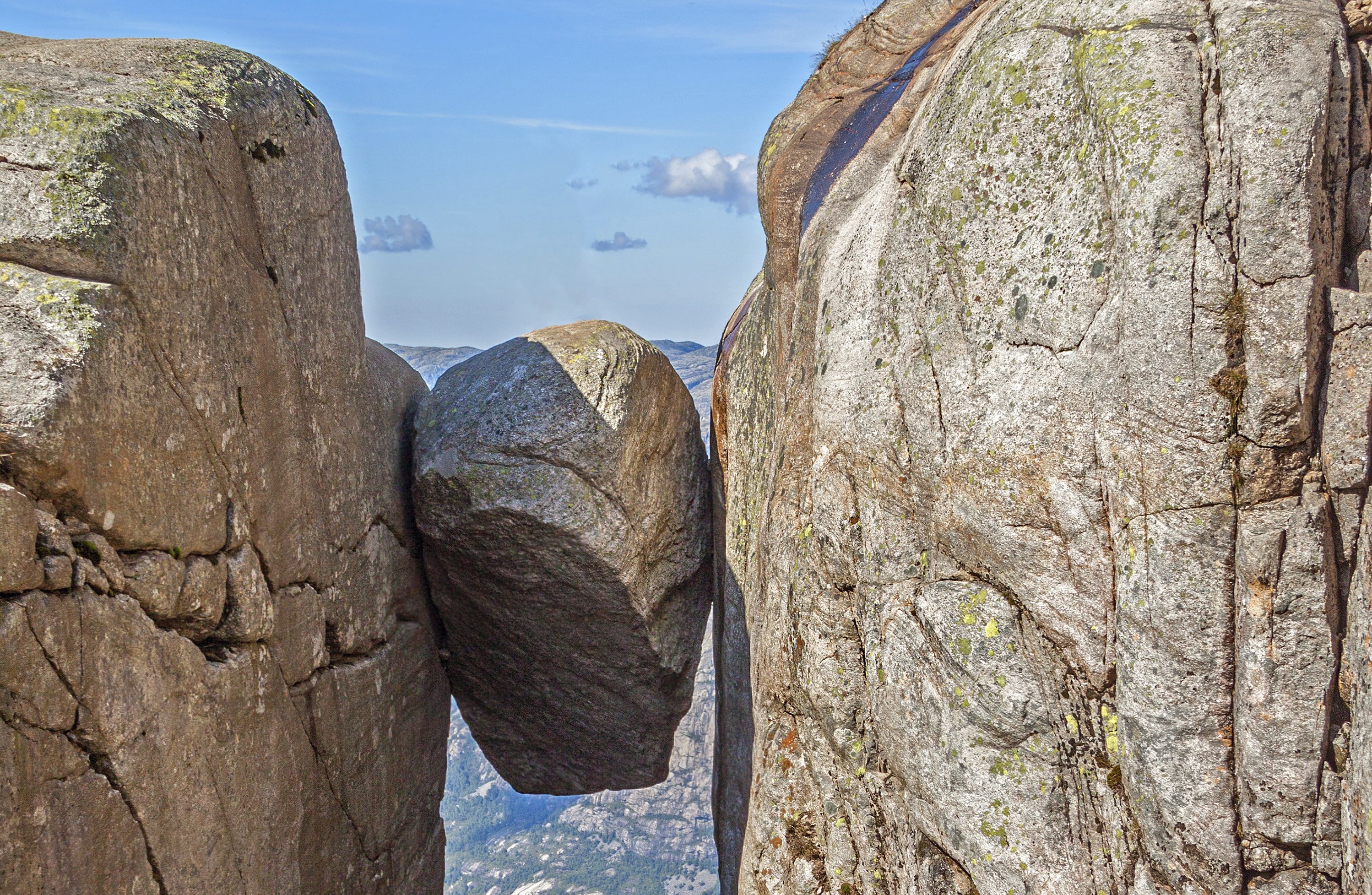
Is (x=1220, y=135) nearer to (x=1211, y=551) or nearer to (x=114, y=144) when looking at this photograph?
(x=1211, y=551)

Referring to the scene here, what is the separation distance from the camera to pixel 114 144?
6.12m

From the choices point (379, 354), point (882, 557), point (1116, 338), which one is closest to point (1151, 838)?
point (882, 557)

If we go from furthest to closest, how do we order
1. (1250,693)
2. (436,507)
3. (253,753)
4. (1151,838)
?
(436,507)
(253,753)
(1151,838)
(1250,693)

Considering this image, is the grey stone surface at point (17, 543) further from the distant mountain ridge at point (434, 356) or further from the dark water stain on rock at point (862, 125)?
the distant mountain ridge at point (434, 356)

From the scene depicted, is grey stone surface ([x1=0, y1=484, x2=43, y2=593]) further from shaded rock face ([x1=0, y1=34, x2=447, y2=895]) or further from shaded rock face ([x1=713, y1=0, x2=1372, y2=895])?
shaded rock face ([x1=713, y1=0, x2=1372, y2=895])

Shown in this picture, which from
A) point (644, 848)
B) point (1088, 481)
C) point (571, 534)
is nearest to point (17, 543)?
point (571, 534)

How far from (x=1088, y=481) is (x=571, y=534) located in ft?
19.4

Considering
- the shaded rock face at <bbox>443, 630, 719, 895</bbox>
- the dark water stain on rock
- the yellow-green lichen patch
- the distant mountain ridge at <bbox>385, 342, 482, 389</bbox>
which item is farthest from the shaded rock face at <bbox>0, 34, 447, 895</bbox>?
the shaded rock face at <bbox>443, 630, 719, 895</bbox>

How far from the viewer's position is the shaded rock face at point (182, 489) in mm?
5410

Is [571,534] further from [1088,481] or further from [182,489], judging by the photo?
[1088,481]

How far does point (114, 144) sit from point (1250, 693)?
25.1ft

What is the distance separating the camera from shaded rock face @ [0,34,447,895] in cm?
541

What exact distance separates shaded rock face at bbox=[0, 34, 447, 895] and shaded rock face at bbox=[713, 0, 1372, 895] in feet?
13.5

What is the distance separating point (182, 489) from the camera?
21.6ft
